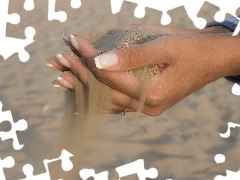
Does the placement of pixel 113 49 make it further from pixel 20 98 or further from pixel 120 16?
pixel 120 16

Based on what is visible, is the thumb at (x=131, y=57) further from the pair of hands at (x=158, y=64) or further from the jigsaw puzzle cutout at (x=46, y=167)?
the jigsaw puzzle cutout at (x=46, y=167)

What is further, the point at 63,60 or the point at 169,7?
the point at 169,7

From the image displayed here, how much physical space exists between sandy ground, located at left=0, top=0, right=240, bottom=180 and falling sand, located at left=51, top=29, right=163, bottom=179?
105 centimetres

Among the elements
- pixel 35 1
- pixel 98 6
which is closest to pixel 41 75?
pixel 98 6

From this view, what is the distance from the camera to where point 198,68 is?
1.32 metres

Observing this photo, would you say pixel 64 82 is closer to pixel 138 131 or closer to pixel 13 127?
pixel 138 131

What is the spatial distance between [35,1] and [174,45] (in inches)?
179

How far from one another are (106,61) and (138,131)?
5.39ft

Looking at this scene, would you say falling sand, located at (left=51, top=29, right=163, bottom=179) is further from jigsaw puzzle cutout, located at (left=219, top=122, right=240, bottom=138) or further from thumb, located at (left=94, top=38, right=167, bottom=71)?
jigsaw puzzle cutout, located at (left=219, top=122, right=240, bottom=138)

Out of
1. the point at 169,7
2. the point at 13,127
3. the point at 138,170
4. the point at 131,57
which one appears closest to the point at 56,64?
the point at 131,57

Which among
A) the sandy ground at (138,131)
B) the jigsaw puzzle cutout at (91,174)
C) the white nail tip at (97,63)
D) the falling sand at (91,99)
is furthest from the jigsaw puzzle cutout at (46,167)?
the white nail tip at (97,63)

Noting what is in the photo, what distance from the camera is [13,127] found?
3041mm

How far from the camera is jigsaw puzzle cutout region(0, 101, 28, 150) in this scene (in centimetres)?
270

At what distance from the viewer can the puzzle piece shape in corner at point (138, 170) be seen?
7.64ft
